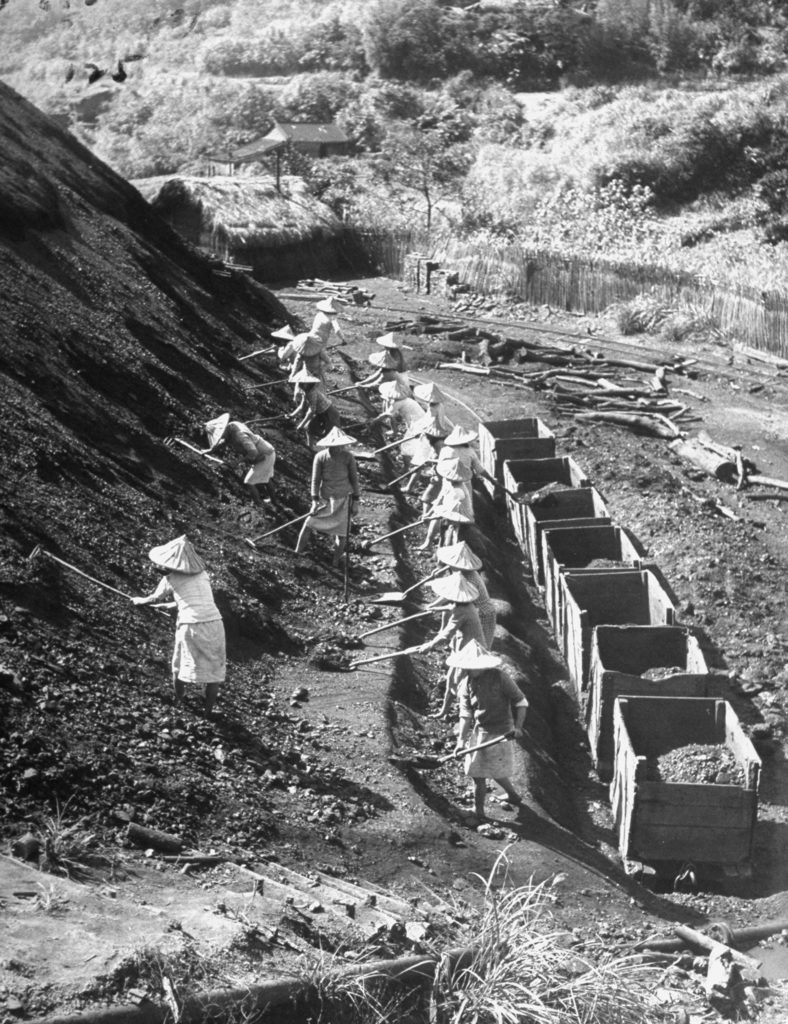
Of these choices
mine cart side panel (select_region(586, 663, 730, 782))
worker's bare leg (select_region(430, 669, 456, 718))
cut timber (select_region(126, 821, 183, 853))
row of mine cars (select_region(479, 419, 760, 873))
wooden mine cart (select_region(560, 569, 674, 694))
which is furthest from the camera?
wooden mine cart (select_region(560, 569, 674, 694))

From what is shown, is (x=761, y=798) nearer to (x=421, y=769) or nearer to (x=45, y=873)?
(x=421, y=769)

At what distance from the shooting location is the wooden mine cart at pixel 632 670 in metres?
11.2

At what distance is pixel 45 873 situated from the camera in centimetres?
743

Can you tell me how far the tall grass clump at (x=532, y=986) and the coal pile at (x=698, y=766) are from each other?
3.02 meters

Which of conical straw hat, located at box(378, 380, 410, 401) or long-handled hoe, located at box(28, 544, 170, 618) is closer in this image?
long-handled hoe, located at box(28, 544, 170, 618)

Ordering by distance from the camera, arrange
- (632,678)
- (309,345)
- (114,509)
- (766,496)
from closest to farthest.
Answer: (632,678) → (114,509) → (309,345) → (766,496)

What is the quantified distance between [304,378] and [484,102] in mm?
35469

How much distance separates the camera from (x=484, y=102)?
48.4 m

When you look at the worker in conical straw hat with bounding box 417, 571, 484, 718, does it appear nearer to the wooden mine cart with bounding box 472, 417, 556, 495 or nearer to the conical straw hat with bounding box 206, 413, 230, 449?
the conical straw hat with bounding box 206, 413, 230, 449

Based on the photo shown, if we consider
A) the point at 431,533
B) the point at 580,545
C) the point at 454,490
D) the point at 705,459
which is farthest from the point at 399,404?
the point at 705,459

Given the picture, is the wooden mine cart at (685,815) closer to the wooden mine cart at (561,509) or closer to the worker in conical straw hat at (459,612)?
the worker in conical straw hat at (459,612)

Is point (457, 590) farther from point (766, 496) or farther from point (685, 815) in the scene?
point (766, 496)

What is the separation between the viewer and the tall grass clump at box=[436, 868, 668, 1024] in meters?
6.87

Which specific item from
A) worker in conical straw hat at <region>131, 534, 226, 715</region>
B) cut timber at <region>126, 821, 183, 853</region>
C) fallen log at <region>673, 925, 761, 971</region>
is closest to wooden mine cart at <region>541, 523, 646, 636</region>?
worker in conical straw hat at <region>131, 534, 226, 715</region>
